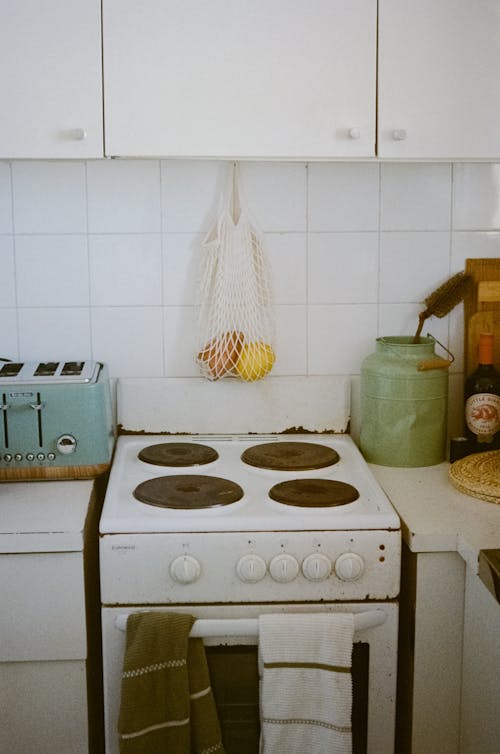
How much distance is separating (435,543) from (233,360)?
0.68m

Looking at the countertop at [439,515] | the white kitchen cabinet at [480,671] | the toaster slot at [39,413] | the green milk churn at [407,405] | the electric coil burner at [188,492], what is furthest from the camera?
the green milk churn at [407,405]

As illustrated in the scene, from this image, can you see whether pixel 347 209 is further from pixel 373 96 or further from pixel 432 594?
pixel 432 594

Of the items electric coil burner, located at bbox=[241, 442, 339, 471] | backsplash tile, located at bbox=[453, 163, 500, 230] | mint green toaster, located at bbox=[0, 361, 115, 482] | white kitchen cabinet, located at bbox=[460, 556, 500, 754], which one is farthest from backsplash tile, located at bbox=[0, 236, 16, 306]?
white kitchen cabinet, located at bbox=[460, 556, 500, 754]

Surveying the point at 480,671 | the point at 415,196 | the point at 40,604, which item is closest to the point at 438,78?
the point at 415,196

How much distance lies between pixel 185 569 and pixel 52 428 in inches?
18.9

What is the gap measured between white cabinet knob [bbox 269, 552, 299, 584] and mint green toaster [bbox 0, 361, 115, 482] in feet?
1.60

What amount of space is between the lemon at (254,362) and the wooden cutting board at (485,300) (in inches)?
20.3

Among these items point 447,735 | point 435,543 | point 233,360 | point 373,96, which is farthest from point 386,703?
point 373,96

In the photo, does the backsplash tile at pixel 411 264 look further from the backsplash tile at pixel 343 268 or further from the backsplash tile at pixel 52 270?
the backsplash tile at pixel 52 270

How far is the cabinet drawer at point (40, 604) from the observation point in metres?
1.54

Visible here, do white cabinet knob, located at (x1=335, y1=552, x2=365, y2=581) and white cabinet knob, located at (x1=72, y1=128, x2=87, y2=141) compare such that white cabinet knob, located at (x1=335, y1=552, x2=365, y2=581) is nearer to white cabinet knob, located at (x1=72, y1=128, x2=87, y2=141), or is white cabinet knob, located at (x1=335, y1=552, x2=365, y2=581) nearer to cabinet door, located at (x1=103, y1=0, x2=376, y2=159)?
cabinet door, located at (x1=103, y1=0, x2=376, y2=159)

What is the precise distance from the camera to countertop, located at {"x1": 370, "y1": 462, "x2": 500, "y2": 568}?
4.98 feet

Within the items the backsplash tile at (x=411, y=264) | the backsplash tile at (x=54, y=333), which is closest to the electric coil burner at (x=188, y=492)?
the backsplash tile at (x=54, y=333)

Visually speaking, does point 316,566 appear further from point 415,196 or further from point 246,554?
point 415,196
